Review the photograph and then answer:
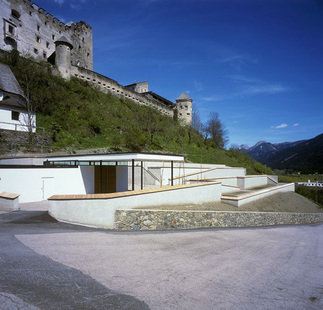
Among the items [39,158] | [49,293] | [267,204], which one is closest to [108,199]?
[49,293]

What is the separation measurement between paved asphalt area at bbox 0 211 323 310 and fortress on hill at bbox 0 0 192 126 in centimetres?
3465

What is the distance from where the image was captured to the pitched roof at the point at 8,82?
2419 centimetres

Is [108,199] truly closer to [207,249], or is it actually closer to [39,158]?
[207,249]

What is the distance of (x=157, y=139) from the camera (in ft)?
112

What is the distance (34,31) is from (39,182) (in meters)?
39.6

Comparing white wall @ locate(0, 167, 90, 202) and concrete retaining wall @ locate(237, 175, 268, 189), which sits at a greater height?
white wall @ locate(0, 167, 90, 202)

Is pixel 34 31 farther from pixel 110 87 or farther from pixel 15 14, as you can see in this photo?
pixel 110 87

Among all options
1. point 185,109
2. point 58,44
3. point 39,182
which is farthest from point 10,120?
point 185,109

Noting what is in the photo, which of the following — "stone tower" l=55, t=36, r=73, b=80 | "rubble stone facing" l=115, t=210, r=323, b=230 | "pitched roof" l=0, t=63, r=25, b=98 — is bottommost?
"rubble stone facing" l=115, t=210, r=323, b=230

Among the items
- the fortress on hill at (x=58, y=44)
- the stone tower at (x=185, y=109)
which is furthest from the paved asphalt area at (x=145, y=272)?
the stone tower at (x=185, y=109)

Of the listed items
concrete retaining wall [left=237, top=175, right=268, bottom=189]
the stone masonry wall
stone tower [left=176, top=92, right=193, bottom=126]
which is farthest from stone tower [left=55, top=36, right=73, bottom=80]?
concrete retaining wall [left=237, top=175, right=268, bottom=189]

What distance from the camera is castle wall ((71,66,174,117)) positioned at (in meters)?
37.4

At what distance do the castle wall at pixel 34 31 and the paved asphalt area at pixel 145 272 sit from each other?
39270mm

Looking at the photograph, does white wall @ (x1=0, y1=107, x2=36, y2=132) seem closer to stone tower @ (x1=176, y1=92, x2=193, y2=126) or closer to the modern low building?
the modern low building
